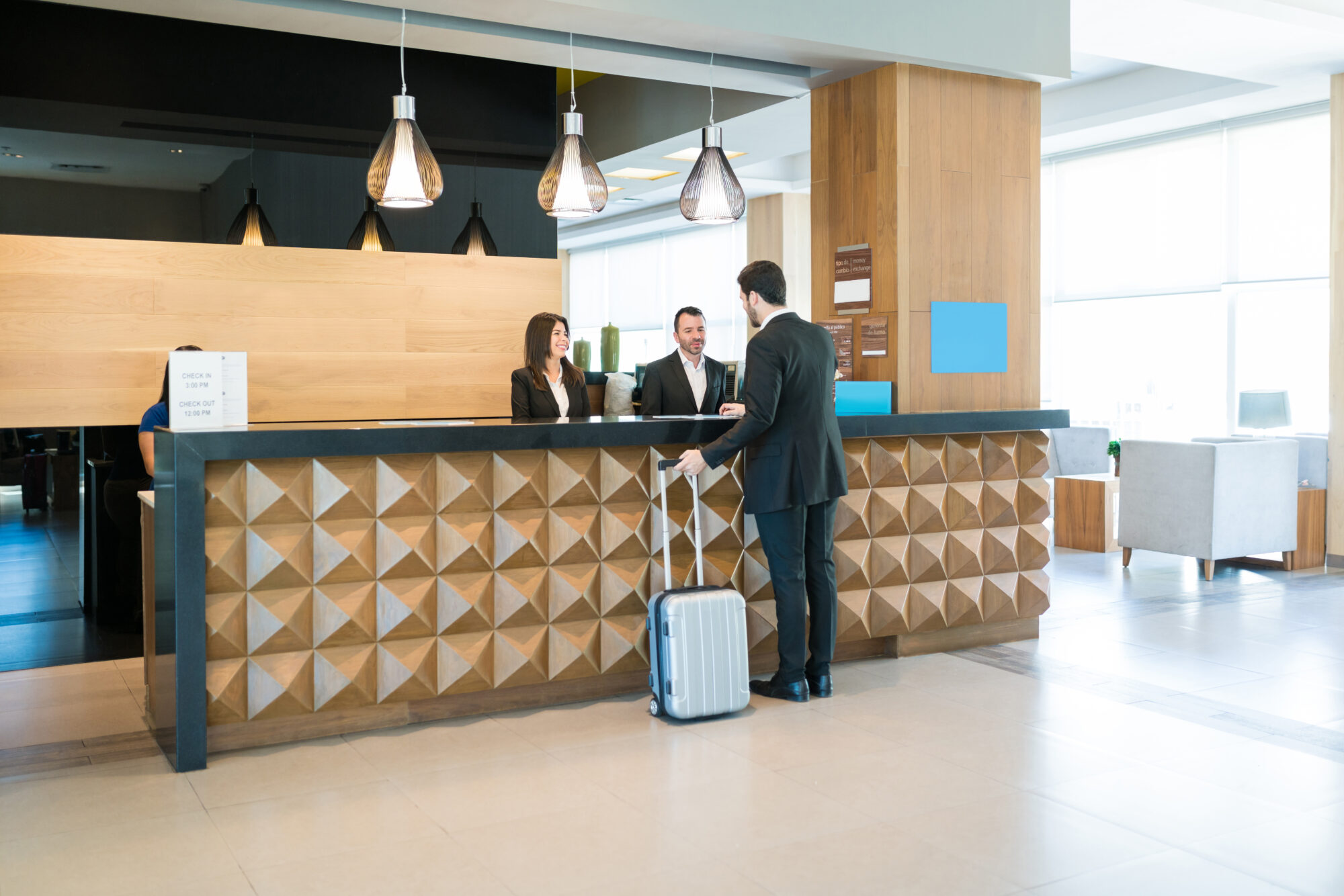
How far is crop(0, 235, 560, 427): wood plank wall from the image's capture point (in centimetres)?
546

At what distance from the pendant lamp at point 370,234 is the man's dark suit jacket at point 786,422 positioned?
9.39 feet

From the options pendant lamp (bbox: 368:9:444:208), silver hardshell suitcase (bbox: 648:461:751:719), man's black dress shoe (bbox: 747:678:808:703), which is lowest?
man's black dress shoe (bbox: 747:678:808:703)

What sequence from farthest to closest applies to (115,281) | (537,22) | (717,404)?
(717,404) < (115,281) < (537,22)

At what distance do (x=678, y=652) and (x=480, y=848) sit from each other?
50.7 inches

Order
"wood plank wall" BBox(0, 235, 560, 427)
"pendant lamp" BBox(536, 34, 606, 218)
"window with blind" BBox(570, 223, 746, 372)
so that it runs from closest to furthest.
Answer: "pendant lamp" BBox(536, 34, 606, 218)
"wood plank wall" BBox(0, 235, 560, 427)
"window with blind" BBox(570, 223, 746, 372)

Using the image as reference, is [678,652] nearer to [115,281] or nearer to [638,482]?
[638,482]

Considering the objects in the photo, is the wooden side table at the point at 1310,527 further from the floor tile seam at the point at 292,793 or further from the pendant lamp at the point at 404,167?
the floor tile seam at the point at 292,793

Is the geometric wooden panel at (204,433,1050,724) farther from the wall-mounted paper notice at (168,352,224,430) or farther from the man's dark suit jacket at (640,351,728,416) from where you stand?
the man's dark suit jacket at (640,351,728,416)

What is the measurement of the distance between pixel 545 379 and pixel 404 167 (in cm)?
166

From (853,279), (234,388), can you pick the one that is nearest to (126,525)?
(234,388)

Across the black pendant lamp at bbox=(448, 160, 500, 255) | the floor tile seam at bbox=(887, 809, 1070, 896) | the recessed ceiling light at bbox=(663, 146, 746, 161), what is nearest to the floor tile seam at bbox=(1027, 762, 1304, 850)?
the floor tile seam at bbox=(887, 809, 1070, 896)

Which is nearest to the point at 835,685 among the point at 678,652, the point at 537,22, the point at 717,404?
the point at 678,652

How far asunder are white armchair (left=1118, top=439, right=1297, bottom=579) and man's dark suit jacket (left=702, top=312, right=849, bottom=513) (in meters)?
3.95

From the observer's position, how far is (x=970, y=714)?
437cm
